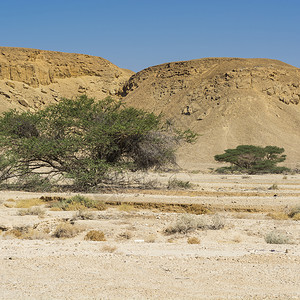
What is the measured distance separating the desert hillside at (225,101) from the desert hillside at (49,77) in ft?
32.8

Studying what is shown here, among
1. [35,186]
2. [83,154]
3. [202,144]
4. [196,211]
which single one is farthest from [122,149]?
[202,144]

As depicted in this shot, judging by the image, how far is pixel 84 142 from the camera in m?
18.6

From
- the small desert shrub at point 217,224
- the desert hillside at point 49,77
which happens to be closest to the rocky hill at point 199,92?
the desert hillside at point 49,77

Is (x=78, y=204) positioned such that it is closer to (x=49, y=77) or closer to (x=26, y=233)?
(x=26, y=233)

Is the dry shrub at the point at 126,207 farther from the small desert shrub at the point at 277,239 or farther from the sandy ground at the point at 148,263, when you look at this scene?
the small desert shrub at the point at 277,239

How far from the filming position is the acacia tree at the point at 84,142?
1823cm

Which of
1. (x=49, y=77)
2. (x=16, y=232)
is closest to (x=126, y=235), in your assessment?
(x=16, y=232)

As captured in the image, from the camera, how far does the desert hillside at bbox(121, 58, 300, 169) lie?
58969mm

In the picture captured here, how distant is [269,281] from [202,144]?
53.5 meters

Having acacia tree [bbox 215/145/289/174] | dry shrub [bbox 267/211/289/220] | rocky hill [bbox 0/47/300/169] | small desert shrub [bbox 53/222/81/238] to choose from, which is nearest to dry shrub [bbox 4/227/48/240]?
small desert shrub [bbox 53/222/81/238]

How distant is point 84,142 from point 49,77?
225 feet

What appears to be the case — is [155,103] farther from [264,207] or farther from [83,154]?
[264,207]

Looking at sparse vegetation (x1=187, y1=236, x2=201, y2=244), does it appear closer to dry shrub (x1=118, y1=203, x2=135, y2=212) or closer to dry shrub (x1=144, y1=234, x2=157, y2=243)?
dry shrub (x1=144, y1=234, x2=157, y2=243)

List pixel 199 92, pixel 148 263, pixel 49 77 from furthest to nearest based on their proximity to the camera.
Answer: pixel 49 77 → pixel 199 92 → pixel 148 263
